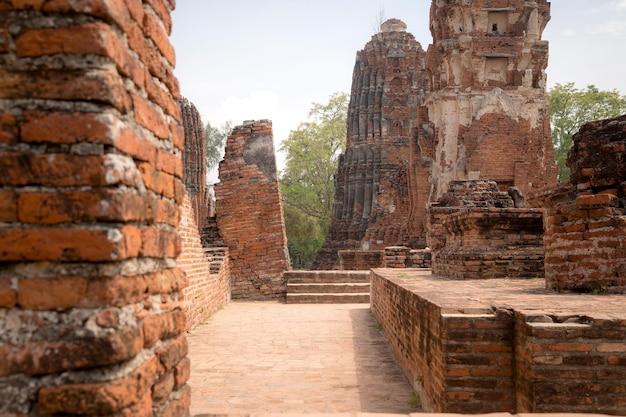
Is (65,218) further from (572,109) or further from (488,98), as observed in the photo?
(572,109)

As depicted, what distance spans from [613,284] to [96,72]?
14.2 ft

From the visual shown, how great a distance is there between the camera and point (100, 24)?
1.68m

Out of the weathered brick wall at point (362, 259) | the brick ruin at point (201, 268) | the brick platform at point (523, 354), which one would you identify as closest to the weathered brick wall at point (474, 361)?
the brick platform at point (523, 354)

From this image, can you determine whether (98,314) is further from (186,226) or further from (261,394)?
(186,226)

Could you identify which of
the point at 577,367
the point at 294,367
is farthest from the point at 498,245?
the point at 577,367

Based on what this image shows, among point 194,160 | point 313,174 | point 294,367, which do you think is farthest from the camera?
point 313,174

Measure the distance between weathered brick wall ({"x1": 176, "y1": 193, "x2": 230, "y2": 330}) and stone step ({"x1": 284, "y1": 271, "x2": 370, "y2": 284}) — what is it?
5.30 feet

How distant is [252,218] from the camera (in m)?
12.2

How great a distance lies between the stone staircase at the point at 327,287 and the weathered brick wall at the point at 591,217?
6.64 m

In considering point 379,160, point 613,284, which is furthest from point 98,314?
point 379,160

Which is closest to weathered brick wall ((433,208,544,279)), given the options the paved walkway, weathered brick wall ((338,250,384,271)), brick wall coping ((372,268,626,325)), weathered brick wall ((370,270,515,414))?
the paved walkway

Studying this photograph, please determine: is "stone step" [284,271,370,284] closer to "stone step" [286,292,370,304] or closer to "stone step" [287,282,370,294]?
"stone step" [287,282,370,294]

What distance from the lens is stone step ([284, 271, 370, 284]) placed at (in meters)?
12.1

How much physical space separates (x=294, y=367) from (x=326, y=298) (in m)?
5.98
